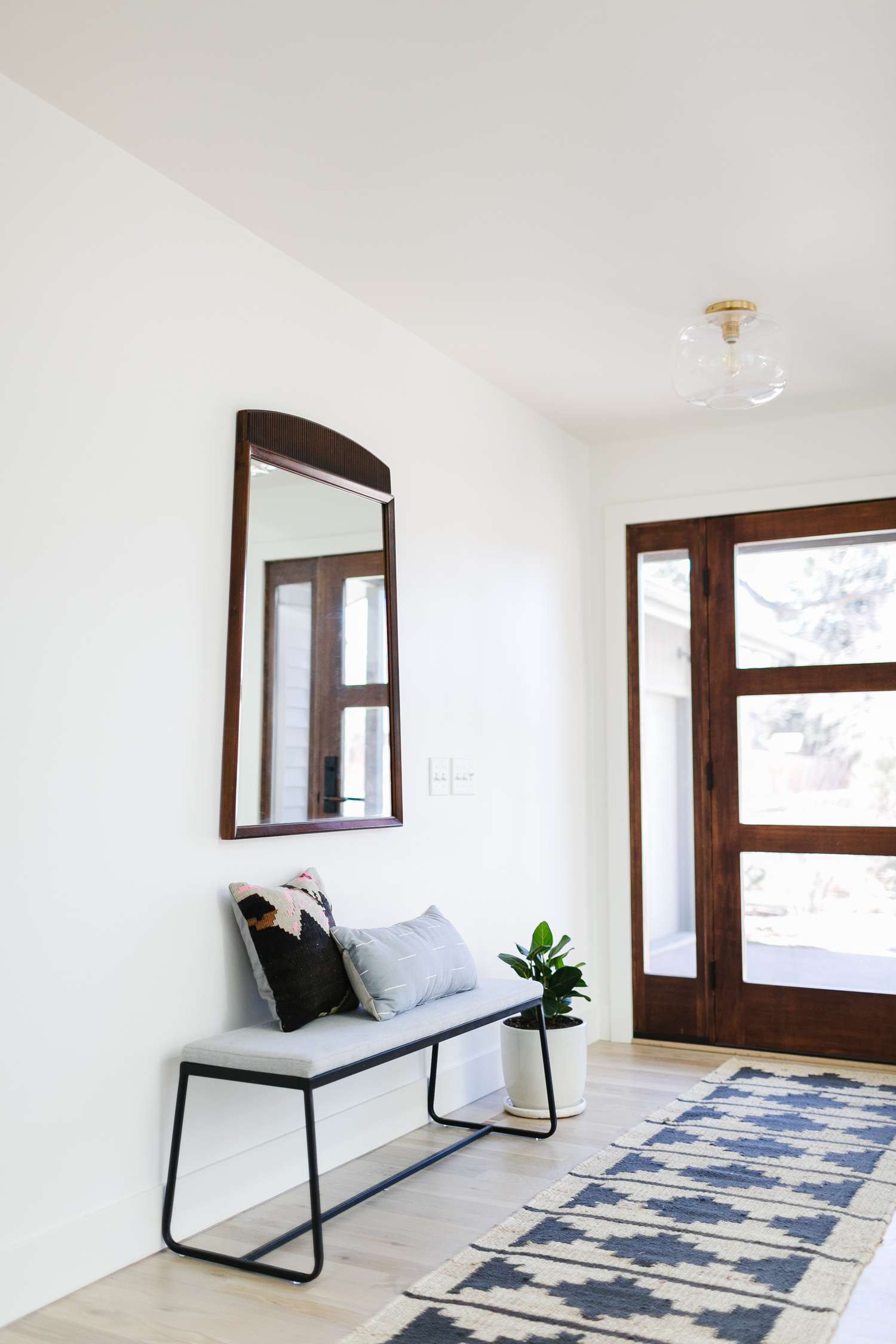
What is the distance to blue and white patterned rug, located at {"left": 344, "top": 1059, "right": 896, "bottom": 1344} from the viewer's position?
223 centimetres

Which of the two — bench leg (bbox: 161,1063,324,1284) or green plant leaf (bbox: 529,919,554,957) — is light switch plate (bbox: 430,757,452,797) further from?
bench leg (bbox: 161,1063,324,1284)

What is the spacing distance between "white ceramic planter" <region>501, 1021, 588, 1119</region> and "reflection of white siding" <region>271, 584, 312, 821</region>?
112 cm

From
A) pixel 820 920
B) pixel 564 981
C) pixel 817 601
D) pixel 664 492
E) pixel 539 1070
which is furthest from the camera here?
pixel 664 492

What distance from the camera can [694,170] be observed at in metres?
2.80

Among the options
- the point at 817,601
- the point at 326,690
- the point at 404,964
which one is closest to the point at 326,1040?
the point at 404,964

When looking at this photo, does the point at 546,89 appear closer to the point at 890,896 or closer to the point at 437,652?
the point at 437,652

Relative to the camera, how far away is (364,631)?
11.3ft

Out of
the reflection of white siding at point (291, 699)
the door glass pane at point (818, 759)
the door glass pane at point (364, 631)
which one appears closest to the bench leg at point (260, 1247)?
the reflection of white siding at point (291, 699)

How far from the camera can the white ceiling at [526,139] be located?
88.8 inches

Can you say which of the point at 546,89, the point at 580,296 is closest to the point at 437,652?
the point at 580,296

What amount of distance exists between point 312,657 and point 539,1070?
4.88 feet

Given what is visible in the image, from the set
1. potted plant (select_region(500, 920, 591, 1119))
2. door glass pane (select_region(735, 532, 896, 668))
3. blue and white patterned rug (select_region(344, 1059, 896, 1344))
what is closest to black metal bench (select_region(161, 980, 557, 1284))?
blue and white patterned rug (select_region(344, 1059, 896, 1344))

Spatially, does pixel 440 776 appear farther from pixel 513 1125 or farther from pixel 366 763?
pixel 513 1125

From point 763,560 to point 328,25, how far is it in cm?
302
